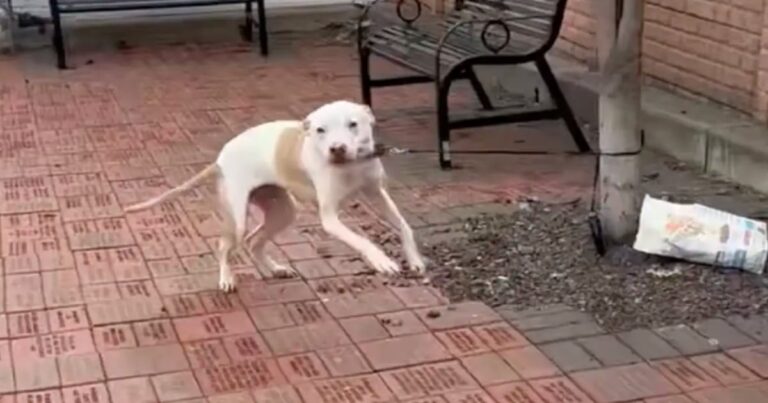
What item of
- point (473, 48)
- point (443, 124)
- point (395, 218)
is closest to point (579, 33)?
point (473, 48)

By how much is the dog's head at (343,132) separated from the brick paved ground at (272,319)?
0.58 metres

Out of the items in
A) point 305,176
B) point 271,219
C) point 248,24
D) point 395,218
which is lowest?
point 248,24

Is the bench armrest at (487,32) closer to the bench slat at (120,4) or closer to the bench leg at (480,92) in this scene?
the bench leg at (480,92)

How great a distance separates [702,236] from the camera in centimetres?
439

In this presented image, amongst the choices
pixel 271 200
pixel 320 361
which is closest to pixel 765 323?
pixel 320 361

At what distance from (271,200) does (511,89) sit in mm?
3346

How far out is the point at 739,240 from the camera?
4.38m

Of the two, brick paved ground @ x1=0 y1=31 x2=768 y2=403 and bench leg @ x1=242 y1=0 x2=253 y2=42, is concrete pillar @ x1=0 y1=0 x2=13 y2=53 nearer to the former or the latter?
bench leg @ x1=242 y1=0 x2=253 y2=42

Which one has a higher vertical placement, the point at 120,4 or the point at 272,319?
the point at 120,4

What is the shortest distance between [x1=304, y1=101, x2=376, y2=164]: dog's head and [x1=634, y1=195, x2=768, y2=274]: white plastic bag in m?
1.17

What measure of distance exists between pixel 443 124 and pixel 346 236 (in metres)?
2.01

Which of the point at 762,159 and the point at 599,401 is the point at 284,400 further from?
the point at 762,159

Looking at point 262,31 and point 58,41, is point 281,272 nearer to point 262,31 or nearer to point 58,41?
point 58,41

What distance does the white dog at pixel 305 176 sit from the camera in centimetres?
384
